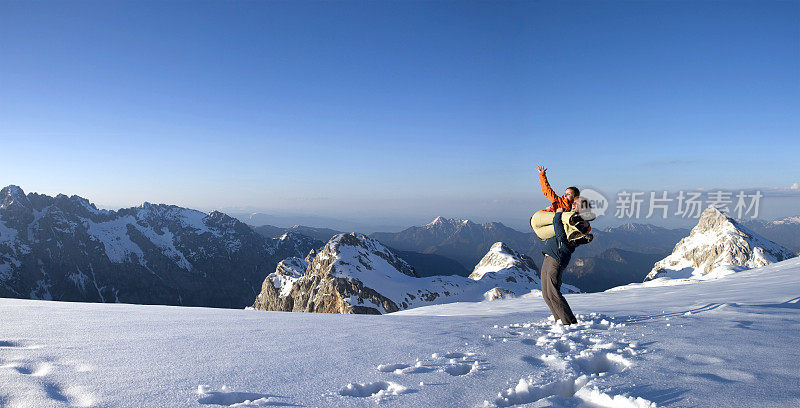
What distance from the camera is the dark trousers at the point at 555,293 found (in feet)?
24.4

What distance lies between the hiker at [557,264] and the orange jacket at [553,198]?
0.24 metres

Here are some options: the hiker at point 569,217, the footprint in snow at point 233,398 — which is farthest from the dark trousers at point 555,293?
the footprint in snow at point 233,398

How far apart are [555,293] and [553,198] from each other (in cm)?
286

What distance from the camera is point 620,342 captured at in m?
5.52

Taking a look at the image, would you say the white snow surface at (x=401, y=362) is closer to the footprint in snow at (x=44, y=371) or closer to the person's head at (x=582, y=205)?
the footprint in snow at (x=44, y=371)

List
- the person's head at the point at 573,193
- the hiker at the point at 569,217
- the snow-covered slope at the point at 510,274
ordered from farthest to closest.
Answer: the snow-covered slope at the point at 510,274 < the person's head at the point at 573,193 < the hiker at the point at 569,217

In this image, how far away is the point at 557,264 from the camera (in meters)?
7.90

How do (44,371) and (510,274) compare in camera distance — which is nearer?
(44,371)

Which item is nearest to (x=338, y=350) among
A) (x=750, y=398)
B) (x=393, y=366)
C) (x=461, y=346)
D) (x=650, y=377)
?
(x=393, y=366)

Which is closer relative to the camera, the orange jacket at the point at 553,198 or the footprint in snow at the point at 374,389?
the footprint in snow at the point at 374,389

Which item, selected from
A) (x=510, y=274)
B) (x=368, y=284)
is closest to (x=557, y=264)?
(x=368, y=284)

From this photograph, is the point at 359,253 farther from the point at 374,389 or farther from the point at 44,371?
the point at 374,389

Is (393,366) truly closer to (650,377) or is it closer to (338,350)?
(338,350)

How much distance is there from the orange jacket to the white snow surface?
2564 millimetres
